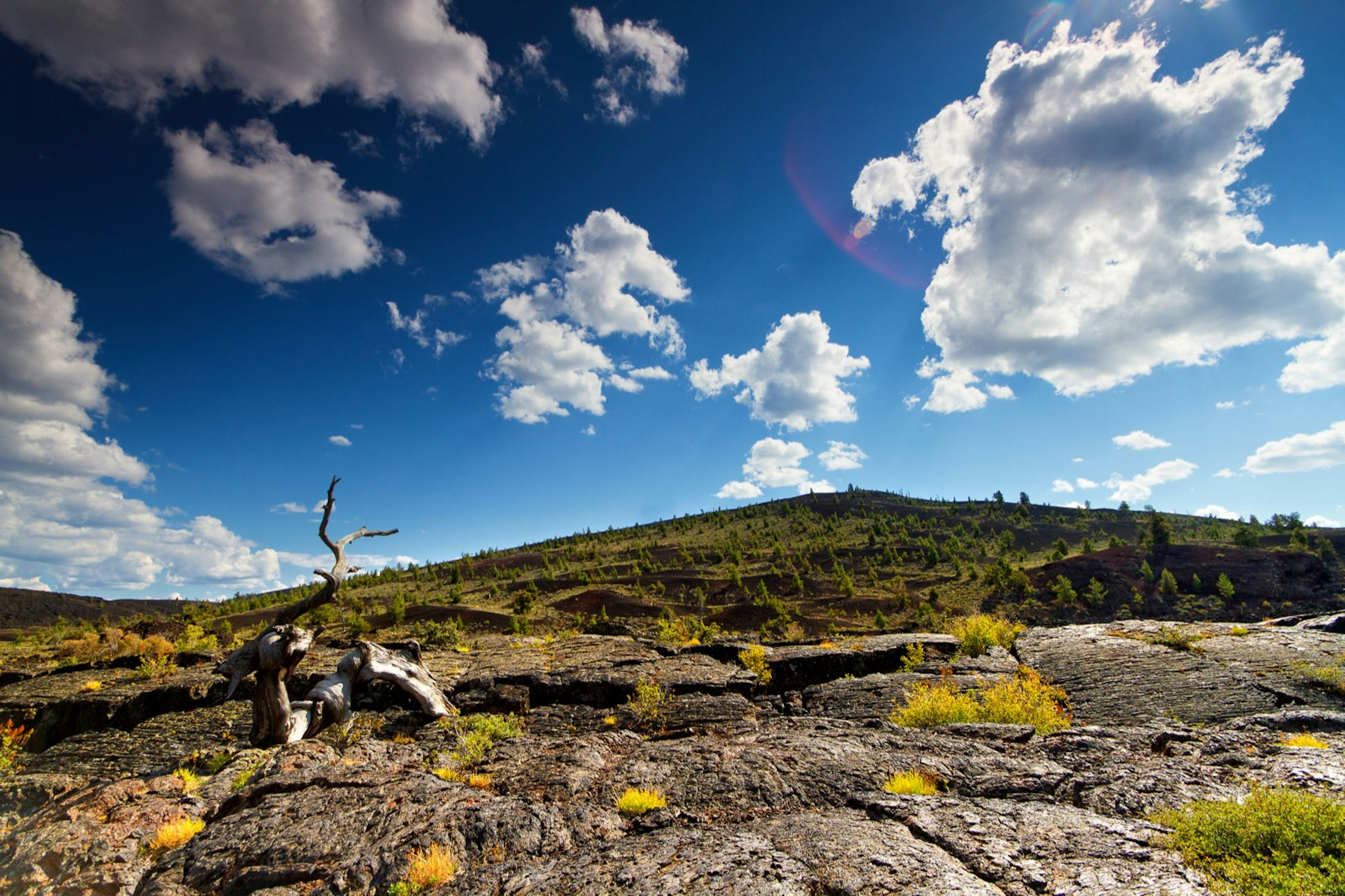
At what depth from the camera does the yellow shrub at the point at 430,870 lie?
18.6ft

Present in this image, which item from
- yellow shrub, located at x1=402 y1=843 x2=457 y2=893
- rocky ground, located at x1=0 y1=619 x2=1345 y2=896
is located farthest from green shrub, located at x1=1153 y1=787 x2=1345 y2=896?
yellow shrub, located at x1=402 y1=843 x2=457 y2=893

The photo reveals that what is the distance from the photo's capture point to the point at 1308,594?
51750 mm

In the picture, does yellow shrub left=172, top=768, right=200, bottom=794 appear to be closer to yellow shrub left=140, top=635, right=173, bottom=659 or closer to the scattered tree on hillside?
yellow shrub left=140, top=635, right=173, bottom=659

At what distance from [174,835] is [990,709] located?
14.5 metres

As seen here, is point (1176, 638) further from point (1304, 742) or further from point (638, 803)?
point (638, 803)

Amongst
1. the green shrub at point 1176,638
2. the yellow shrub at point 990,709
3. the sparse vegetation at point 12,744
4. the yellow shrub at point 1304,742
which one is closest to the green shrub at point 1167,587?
the green shrub at point 1176,638

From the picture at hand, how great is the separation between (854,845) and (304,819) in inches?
276

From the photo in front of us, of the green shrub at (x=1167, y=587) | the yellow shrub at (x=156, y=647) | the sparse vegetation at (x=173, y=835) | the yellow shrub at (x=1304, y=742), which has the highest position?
the yellow shrub at (x=156, y=647)

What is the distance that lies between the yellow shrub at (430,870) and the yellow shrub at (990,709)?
9.72 metres

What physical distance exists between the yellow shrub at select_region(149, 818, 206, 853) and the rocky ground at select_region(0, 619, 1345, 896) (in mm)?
209

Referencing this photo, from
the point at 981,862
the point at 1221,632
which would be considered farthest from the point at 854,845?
the point at 1221,632

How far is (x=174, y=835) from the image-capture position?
6.81m

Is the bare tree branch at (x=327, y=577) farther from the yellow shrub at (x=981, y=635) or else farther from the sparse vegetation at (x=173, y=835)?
the yellow shrub at (x=981, y=635)

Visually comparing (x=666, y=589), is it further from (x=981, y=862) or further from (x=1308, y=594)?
(x=1308, y=594)
